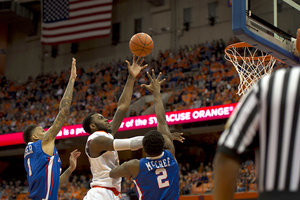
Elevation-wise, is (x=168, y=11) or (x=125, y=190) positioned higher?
(x=168, y=11)

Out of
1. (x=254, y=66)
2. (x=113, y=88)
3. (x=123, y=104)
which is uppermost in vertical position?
(x=113, y=88)

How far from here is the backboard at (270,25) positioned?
464 centimetres

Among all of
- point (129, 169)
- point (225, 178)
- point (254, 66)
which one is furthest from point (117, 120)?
point (225, 178)

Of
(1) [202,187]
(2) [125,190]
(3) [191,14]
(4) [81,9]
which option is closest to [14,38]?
(4) [81,9]

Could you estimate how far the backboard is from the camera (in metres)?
4.64

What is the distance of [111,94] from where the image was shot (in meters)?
18.2

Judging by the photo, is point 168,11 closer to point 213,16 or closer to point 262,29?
point 213,16

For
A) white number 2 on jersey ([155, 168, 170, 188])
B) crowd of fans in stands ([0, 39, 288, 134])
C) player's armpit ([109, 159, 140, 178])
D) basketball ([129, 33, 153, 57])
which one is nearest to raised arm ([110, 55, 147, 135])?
basketball ([129, 33, 153, 57])

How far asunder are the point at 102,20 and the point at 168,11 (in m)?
3.76

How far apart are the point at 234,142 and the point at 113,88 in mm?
17686

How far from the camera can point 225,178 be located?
4.62 ft

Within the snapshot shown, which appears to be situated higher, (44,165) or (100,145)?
(100,145)

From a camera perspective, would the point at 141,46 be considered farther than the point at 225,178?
Yes

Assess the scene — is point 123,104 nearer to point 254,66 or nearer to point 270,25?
point 270,25
